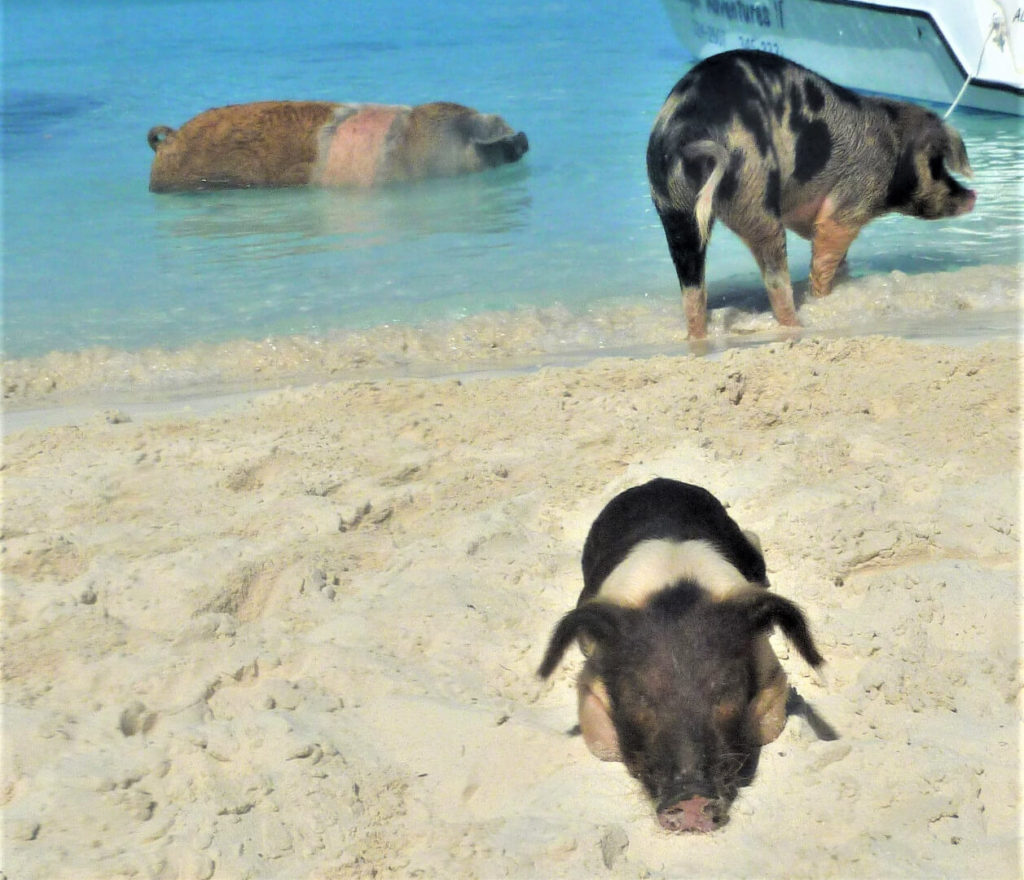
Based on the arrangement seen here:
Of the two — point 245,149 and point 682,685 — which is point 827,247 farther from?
point 245,149

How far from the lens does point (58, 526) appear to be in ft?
13.3

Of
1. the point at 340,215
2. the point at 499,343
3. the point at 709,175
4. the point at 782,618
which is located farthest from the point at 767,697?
the point at 340,215

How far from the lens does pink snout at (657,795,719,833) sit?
2.48 meters

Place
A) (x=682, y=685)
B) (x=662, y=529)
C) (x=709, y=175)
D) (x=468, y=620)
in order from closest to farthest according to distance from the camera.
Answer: (x=682, y=685)
(x=662, y=529)
(x=468, y=620)
(x=709, y=175)

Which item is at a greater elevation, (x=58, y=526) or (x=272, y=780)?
(x=272, y=780)

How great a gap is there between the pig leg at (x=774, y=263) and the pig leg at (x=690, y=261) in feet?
1.02

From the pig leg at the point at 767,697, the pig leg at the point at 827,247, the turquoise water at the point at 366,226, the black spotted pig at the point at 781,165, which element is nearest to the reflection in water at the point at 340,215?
the turquoise water at the point at 366,226

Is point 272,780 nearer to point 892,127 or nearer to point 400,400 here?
point 400,400

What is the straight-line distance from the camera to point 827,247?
7055mm

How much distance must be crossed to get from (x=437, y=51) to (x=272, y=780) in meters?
19.3

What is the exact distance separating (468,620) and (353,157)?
8.15 metres

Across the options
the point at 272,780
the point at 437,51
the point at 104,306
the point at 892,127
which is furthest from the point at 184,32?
the point at 272,780

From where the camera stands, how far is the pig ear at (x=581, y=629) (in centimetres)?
274

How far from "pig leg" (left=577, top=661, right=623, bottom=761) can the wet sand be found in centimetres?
6
